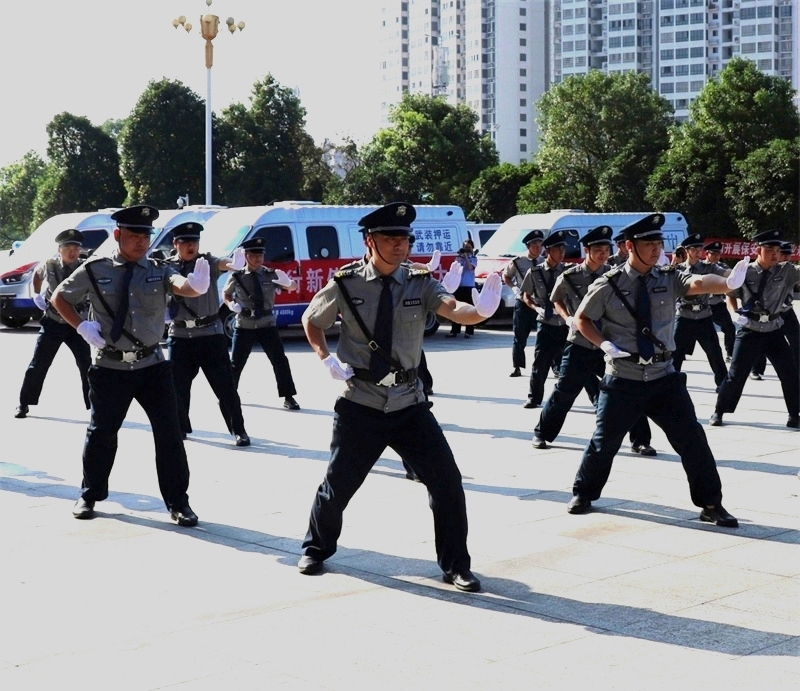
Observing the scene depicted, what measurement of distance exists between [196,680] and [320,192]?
Result: 6497 cm

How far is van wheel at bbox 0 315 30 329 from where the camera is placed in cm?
2616

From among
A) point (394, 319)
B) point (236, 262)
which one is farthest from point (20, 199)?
point (394, 319)

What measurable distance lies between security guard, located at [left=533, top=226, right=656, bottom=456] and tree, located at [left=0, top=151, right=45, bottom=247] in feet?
305

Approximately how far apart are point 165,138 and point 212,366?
170 feet

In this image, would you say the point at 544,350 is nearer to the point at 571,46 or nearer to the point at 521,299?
the point at 521,299

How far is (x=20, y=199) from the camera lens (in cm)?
10462

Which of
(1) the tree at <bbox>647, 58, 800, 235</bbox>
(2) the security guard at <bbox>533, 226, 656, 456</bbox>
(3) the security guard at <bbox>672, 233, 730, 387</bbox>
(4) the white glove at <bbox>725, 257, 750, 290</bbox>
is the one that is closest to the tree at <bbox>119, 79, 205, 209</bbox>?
(1) the tree at <bbox>647, 58, 800, 235</bbox>

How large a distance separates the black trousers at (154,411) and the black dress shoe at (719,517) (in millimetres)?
3251

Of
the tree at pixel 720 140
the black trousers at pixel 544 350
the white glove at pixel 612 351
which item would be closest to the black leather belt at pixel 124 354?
the white glove at pixel 612 351

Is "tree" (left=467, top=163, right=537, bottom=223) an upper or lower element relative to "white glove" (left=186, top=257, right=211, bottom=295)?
upper

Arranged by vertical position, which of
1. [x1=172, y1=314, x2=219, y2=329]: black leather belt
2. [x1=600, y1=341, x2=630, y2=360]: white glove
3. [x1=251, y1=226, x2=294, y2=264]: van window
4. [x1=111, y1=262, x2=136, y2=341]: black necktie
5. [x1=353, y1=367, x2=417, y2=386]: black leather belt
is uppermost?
[x1=251, y1=226, x2=294, y2=264]: van window

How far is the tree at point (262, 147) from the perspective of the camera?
204 feet

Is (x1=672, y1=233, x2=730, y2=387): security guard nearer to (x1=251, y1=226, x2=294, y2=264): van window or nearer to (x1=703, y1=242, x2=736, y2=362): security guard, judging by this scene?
(x1=703, y1=242, x2=736, y2=362): security guard

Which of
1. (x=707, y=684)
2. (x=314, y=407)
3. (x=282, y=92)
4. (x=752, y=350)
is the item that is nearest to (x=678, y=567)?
(x=707, y=684)
